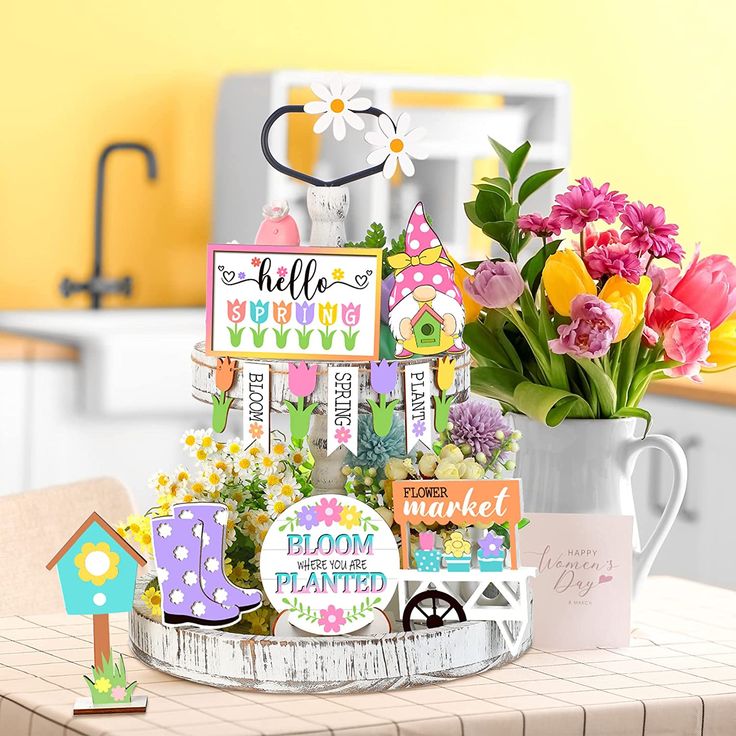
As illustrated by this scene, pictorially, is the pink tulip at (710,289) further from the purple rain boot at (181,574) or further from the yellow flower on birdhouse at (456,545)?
the purple rain boot at (181,574)

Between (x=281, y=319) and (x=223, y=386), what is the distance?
0.25ft

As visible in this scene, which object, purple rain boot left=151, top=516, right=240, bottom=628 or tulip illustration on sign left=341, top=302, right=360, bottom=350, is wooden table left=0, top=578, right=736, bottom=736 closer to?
purple rain boot left=151, top=516, right=240, bottom=628

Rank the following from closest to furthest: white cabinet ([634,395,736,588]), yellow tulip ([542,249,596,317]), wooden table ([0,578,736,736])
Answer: wooden table ([0,578,736,736]) < yellow tulip ([542,249,596,317]) < white cabinet ([634,395,736,588])

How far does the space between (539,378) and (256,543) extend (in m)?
0.34

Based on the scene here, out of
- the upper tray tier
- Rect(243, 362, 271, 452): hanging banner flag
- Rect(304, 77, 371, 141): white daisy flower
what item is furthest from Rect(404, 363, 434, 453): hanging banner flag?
Rect(304, 77, 371, 141): white daisy flower

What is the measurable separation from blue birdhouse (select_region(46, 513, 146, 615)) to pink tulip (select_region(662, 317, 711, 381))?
1.73 feet

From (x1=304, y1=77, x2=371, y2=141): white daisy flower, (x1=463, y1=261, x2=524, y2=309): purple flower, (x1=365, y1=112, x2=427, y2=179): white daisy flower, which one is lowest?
(x1=463, y1=261, x2=524, y2=309): purple flower

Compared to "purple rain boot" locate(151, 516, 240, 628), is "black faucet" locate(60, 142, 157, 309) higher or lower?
higher

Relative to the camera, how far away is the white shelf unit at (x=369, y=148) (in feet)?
12.2

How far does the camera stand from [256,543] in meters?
1.17

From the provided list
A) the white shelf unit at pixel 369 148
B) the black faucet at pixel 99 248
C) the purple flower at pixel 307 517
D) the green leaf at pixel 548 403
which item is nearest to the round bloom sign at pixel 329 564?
the purple flower at pixel 307 517

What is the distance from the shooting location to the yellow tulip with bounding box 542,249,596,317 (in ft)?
4.07

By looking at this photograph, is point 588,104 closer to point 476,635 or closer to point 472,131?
point 472,131

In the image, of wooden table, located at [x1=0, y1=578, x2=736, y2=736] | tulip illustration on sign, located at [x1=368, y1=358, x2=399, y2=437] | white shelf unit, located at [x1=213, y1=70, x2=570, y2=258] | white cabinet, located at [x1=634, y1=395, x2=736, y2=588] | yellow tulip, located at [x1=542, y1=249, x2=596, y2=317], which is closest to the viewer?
wooden table, located at [x1=0, y1=578, x2=736, y2=736]
